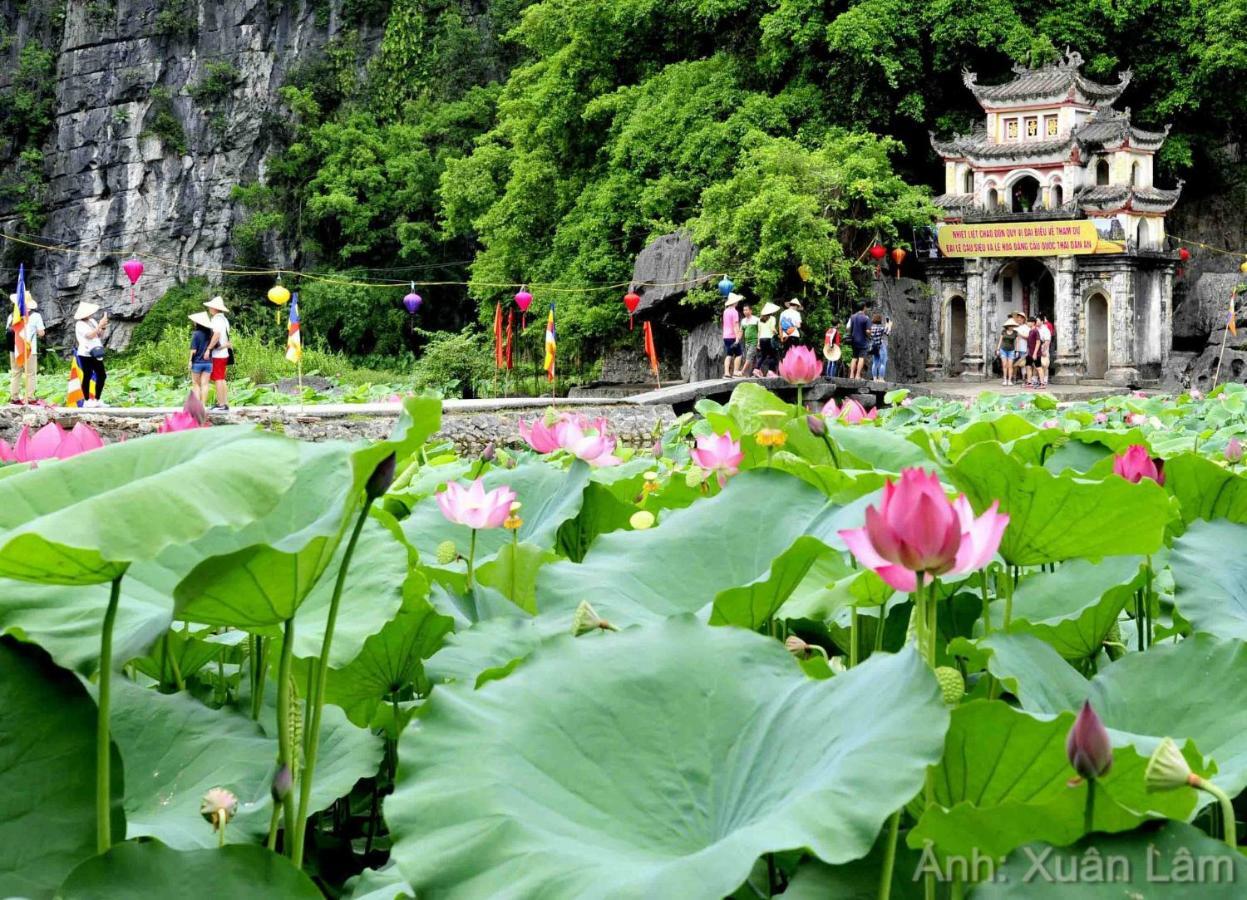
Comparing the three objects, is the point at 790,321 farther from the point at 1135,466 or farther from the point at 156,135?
the point at 156,135

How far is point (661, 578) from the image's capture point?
3.56 ft

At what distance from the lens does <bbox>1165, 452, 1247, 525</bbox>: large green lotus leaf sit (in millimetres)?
1403

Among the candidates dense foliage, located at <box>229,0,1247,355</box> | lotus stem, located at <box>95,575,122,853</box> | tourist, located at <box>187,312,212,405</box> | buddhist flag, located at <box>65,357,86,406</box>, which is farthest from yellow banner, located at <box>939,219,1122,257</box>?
lotus stem, located at <box>95,575,122,853</box>

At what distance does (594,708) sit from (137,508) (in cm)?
28

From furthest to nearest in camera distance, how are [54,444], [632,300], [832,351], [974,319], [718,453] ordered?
[974,319]
[632,300]
[832,351]
[718,453]
[54,444]

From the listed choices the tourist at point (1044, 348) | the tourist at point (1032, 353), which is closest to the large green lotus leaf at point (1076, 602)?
the tourist at point (1032, 353)

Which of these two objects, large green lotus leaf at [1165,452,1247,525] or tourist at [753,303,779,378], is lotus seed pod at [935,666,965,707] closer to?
large green lotus leaf at [1165,452,1247,525]

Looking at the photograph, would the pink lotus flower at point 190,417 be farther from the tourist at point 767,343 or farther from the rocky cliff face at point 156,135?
the rocky cliff face at point 156,135

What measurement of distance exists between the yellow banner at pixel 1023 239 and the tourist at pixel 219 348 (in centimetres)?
1089

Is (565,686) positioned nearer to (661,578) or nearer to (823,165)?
(661,578)

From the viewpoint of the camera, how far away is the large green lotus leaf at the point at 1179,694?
0.82 meters

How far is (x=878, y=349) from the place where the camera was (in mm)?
15906

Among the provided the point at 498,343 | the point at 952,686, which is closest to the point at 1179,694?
the point at 952,686

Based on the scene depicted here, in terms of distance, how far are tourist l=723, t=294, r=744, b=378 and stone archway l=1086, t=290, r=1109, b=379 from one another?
6.47m
